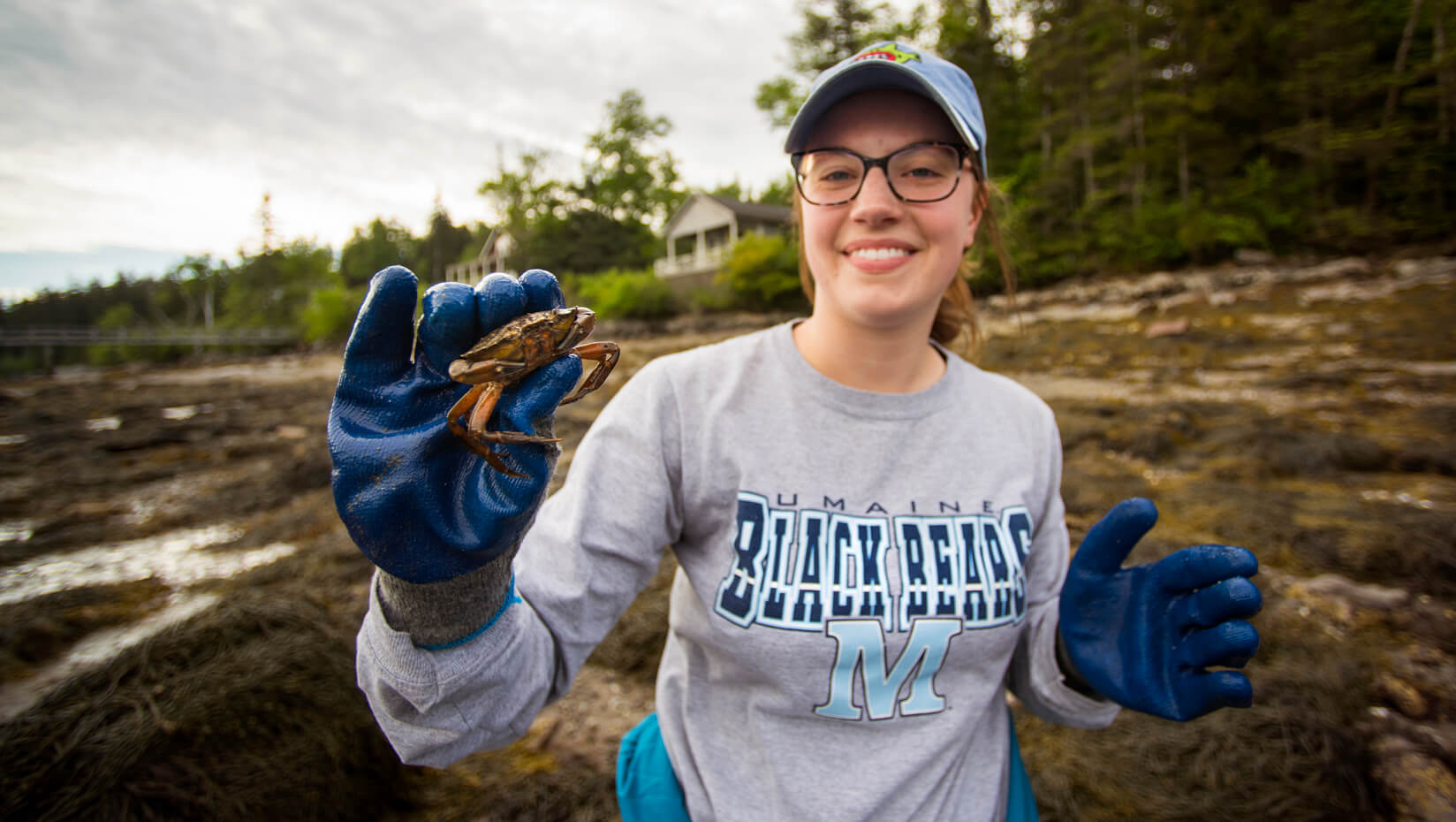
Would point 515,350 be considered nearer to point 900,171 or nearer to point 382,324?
point 382,324

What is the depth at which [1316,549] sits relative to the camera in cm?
410

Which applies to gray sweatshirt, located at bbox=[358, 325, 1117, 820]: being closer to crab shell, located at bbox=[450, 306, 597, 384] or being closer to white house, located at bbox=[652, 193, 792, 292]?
crab shell, located at bbox=[450, 306, 597, 384]

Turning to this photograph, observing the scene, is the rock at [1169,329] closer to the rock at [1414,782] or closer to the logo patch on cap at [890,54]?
the rock at [1414,782]

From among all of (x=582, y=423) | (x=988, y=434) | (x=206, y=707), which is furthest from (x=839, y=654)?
(x=582, y=423)

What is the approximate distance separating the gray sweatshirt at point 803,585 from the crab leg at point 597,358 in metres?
0.12

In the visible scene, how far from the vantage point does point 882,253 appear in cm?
156

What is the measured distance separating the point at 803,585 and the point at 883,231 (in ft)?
2.94

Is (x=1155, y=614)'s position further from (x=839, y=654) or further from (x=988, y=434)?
(x=839, y=654)

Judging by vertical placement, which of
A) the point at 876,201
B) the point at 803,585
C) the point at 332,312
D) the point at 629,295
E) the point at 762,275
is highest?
the point at 332,312

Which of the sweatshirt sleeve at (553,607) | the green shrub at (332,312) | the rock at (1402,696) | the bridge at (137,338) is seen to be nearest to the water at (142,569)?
the sweatshirt sleeve at (553,607)

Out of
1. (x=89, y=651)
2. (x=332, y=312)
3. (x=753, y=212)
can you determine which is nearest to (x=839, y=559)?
(x=89, y=651)

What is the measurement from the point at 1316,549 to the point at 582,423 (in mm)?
8357

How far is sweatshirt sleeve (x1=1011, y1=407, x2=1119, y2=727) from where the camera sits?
5.41ft

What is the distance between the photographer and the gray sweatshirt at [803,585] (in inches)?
54.9
